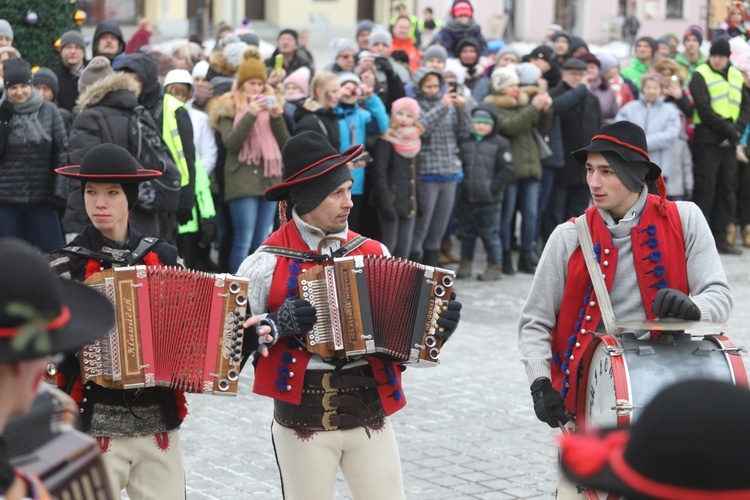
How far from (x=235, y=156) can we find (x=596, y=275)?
7069 millimetres

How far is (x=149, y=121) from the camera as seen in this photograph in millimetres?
9664

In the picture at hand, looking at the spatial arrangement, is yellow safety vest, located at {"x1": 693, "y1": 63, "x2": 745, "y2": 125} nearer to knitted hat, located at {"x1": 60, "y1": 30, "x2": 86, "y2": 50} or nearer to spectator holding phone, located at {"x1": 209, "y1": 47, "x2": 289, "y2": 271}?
spectator holding phone, located at {"x1": 209, "y1": 47, "x2": 289, "y2": 271}

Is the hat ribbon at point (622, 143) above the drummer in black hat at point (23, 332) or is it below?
above

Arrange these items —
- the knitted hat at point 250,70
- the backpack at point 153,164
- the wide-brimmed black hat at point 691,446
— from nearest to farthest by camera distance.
Result: the wide-brimmed black hat at point 691,446, the backpack at point 153,164, the knitted hat at point 250,70

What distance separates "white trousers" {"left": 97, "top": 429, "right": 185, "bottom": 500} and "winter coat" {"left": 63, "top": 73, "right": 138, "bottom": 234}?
417cm

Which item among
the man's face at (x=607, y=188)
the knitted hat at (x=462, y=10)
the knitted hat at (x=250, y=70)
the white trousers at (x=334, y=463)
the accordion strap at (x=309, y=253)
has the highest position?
the knitted hat at (x=462, y=10)

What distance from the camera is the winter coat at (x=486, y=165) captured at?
13.7 m

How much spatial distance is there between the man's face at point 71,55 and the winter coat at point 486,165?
Result: 13.2 feet

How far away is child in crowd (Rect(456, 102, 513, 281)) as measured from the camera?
1371cm

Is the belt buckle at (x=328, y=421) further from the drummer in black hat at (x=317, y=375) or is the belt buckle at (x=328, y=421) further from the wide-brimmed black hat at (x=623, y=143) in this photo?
the wide-brimmed black hat at (x=623, y=143)

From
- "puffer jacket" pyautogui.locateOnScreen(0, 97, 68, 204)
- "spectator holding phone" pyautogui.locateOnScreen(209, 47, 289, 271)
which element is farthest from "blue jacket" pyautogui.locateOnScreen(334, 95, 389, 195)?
"puffer jacket" pyautogui.locateOnScreen(0, 97, 68, 204)

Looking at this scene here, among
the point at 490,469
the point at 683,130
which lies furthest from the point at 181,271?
the point at 683,130

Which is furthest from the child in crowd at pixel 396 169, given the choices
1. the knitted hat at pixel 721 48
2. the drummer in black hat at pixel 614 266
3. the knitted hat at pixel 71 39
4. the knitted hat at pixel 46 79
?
the drummer in black hat at pixel 614 266

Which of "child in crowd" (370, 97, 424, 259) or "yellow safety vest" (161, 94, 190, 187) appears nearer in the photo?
"yellow safety vest" (161, 94, 190, 187)
